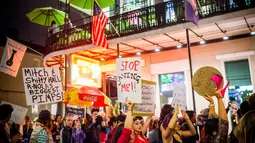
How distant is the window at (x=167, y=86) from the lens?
13.7 meters

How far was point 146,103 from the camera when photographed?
612cm

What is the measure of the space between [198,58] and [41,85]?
28.6 feet

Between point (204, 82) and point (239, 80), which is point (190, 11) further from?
point (204, 82)

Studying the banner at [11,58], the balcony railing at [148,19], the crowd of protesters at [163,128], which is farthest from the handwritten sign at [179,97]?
the banner at [11,58]

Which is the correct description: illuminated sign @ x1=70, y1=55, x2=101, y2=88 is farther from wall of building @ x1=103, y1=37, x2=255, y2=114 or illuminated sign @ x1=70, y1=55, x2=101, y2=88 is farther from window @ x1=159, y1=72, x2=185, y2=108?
window @ x1=159, y1=72, x2=185, y2=108

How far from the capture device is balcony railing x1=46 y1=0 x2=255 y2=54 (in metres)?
10.4

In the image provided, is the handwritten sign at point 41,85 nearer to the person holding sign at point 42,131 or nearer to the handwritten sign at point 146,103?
the person holding sign at point 42,131

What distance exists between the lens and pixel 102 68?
1592 cm

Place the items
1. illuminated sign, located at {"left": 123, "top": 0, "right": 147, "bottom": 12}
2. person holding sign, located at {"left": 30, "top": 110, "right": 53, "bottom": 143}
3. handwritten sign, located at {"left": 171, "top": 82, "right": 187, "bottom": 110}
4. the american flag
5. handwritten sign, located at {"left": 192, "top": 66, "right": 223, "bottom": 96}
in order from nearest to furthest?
handwritten sign, located at {"left": 192, "top": 66, "right": 223, "bottom": 96} < person holding sign, located at {"left": 30, "top": 110, "right": 53, "bottom": 143} < handwritten sign, located at {"left": 171, "top": 82, "right": 187, "bottom": 110} < the american flag < illuminated sign, located at {"left": 123, "top": 0, "right": 147, "bottom": 12}

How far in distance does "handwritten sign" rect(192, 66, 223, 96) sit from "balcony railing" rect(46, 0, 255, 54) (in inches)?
244

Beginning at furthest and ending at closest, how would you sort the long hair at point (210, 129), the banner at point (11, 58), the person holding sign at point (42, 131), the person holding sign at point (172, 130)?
the banner at point (11, 58) → the person holding sign at point (42, 131) → the person holding sign at point (172, 130) → the long hair at point (210, 129)

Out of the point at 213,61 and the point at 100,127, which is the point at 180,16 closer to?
the point at 213,61

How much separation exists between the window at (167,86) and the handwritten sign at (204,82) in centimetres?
892

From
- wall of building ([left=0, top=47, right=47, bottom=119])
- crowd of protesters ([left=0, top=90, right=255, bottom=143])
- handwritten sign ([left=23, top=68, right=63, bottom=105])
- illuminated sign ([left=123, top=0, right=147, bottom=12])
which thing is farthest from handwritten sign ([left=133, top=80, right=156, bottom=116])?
wall of building ([left=0, top=47, right=47, bottom=119])
